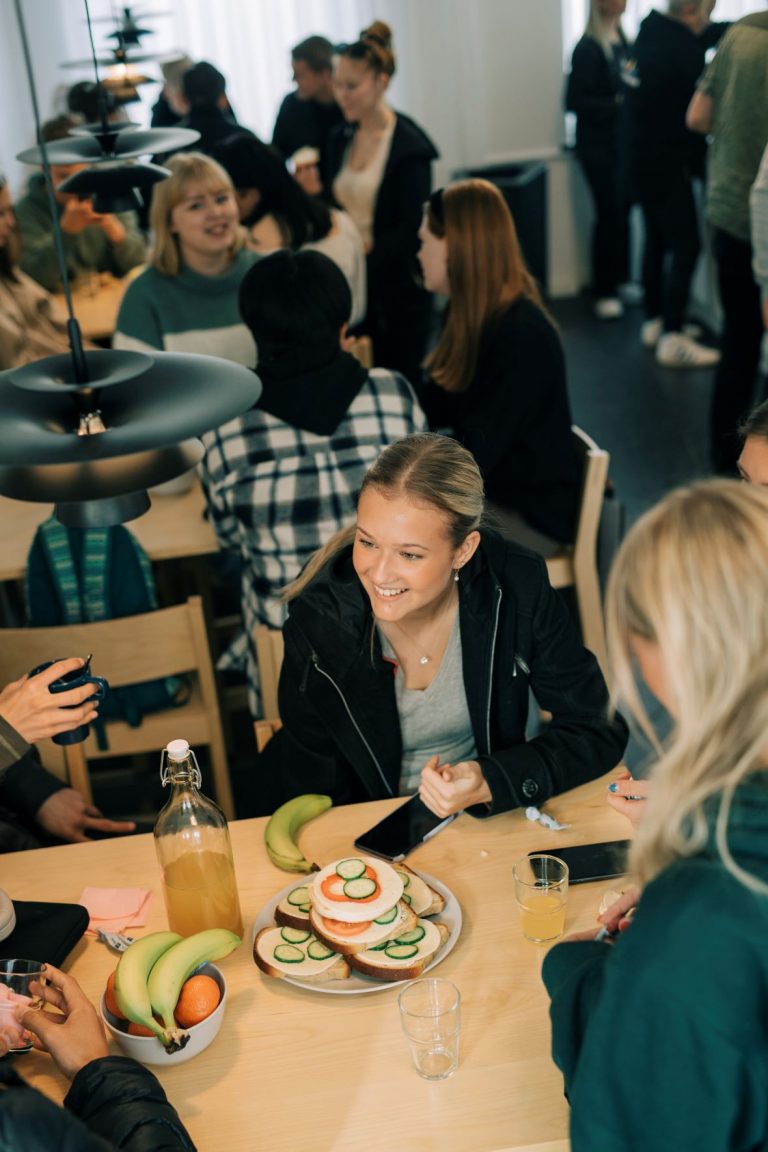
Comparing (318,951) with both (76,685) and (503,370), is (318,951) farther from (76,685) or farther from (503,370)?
(503,370)

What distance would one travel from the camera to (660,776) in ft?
3.35

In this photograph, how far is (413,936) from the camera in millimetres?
1493

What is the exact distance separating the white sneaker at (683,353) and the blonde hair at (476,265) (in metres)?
2.76

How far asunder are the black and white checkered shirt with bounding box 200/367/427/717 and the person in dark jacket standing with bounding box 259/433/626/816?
0.49 metres

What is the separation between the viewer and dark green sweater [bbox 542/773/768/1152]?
3.18 feet

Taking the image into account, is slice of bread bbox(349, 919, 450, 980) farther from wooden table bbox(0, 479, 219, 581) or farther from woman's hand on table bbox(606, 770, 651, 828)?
wooden table bbox(0, 479, 219, 581)

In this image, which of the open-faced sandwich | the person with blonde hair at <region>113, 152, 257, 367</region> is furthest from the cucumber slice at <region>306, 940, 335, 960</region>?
the person with blonde hair at <region>113, 152, 257, 367</region>

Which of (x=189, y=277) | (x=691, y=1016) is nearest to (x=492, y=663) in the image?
(x=691, y=1016)

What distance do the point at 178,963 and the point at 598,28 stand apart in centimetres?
569

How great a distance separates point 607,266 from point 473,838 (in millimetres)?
5291

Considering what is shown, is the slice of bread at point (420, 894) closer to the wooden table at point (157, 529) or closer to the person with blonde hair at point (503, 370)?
the wooden table at point (157, 529)

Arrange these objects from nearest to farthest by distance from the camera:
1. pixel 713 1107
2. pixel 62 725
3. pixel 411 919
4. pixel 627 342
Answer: pixel 713 1107, pixel 411 919, pixel 62 725, pixel 627 342

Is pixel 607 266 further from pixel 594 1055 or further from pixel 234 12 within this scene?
pixel 594 1055

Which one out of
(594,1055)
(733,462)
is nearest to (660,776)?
(594,1055)
